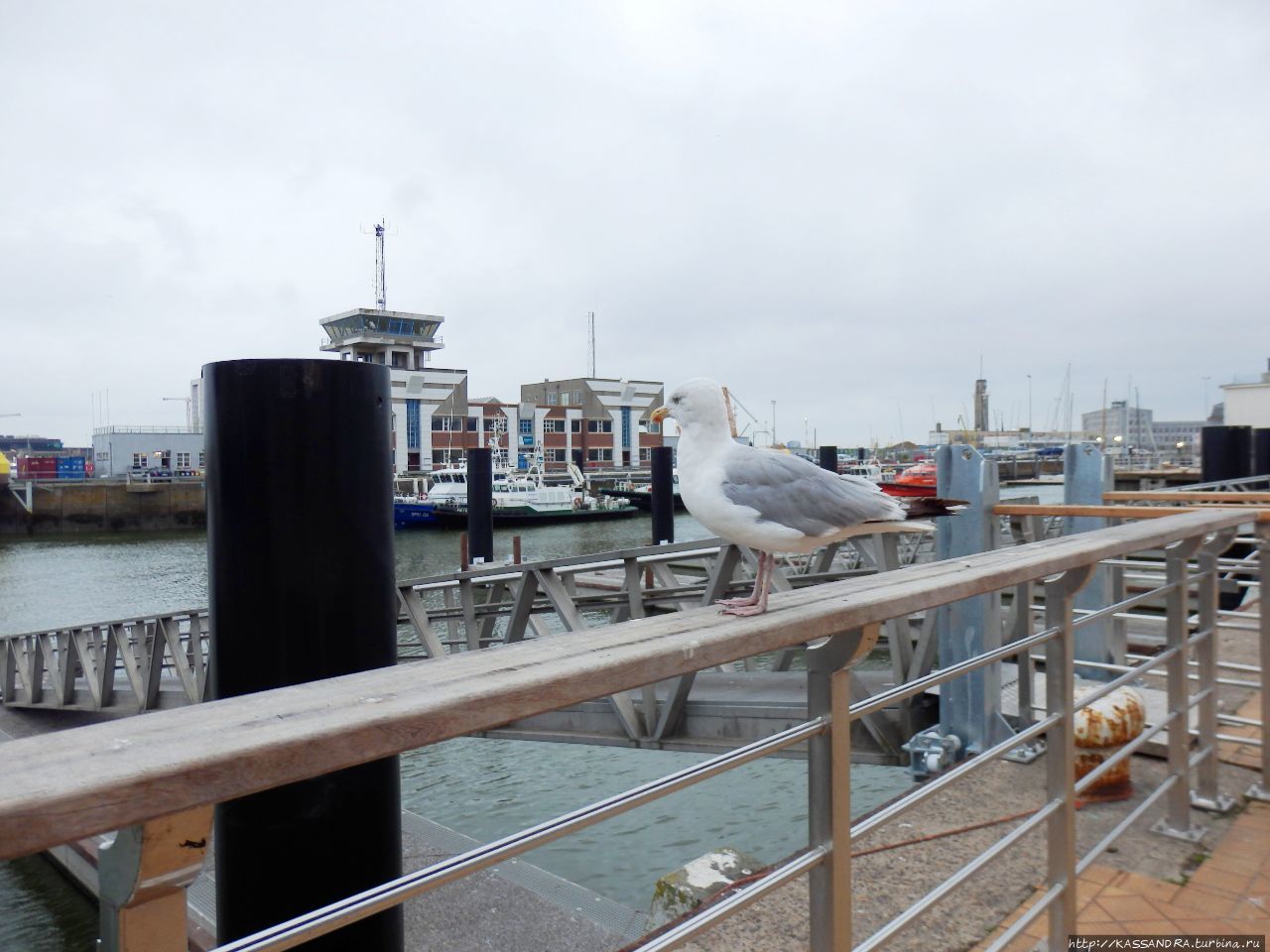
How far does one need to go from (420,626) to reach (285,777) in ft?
19.1

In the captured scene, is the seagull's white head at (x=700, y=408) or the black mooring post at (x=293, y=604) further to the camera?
the seagull's white head at (x=700, y=408)

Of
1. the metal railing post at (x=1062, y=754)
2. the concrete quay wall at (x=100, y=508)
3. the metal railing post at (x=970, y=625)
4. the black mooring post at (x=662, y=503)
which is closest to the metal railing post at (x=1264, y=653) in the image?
the metal railing post at (x=970, y=625)

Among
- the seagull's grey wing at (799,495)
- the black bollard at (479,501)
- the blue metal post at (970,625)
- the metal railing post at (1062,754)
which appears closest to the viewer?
the metal railing post at (1062,754)

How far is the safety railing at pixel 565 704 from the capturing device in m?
0.67

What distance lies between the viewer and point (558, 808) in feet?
24.1

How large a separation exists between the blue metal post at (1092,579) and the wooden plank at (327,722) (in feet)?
11.4

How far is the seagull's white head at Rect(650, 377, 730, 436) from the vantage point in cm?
228

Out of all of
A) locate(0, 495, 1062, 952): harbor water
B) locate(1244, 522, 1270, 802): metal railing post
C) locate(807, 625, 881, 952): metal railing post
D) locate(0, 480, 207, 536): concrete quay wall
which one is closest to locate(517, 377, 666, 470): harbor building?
locate(0, 480, 207, 536): concrete quay wall

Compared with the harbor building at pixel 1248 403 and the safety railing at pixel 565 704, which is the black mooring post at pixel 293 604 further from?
the harbor building at pixel 1248 403

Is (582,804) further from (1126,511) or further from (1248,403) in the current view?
(1248,403)

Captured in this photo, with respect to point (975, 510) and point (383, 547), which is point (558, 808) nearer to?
point (975, 510)

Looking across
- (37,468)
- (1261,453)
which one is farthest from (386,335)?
(1261,453)

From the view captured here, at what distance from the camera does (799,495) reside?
2.14 m

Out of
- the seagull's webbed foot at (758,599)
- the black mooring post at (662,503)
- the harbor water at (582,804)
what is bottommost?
the harbor water at (582,804)
